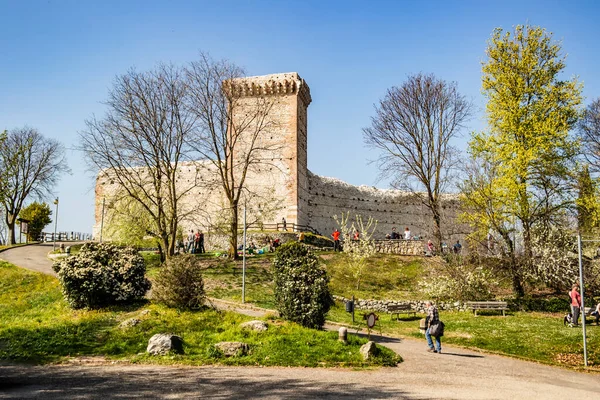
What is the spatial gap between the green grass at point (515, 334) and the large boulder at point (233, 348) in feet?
22.5

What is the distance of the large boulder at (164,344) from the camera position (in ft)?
42.6

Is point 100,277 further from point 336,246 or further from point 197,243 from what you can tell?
point 336,246

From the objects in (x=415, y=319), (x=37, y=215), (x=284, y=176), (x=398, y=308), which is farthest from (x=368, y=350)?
(x=37, y=215)

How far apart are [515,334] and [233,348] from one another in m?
10.3

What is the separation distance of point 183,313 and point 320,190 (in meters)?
31.5

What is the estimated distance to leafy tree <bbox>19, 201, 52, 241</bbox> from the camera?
55250 millimetres

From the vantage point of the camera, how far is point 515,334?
1792 centimetres

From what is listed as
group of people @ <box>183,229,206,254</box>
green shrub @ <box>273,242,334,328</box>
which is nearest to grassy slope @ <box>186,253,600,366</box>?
green shrub @ <box>273,242,334,328</box>

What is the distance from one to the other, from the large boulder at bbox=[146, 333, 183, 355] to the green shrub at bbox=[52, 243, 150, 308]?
20.2ft

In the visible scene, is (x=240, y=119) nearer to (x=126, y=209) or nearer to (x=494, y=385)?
(x=126, y=209)

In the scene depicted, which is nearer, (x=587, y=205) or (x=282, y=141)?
(x=587, y=205)

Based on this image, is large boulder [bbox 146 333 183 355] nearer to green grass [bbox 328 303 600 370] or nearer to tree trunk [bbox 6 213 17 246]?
green grass [bbox 328 303 600 370]

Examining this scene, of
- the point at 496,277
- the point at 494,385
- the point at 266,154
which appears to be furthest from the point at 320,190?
the point at 494,385

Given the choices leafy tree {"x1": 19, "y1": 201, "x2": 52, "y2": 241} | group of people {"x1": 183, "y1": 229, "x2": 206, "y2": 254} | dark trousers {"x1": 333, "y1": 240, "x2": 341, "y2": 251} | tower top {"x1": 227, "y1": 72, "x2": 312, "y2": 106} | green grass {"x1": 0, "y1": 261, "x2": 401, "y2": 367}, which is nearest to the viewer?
green grass {"x1": 0, "y1": 261, "x2": 401, "y2": 367}
